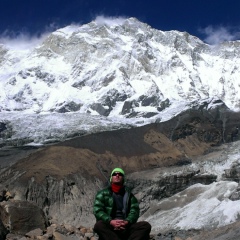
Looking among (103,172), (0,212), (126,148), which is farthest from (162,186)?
(0,212)

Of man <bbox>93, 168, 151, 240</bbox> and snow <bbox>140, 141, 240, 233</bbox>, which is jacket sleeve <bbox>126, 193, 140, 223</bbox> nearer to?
man <bbox>93, 168, 151, 240</bbox>

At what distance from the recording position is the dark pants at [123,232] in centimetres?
902

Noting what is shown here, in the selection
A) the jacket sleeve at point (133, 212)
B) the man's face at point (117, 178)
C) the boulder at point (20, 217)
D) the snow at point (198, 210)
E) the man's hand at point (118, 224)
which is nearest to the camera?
the man's hand at point (118, 224)

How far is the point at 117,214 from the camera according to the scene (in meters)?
9.29

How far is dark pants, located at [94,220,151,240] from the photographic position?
9.02 meters

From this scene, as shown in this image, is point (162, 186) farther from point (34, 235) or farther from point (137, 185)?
point (34, 235)

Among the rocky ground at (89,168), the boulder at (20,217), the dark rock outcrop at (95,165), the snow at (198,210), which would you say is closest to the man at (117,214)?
the boulder at (20,217)

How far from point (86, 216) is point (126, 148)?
25.1 meters

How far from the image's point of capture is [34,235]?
15.2m

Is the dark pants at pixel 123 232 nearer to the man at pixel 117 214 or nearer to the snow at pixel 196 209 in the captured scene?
the man at pixel 117 214

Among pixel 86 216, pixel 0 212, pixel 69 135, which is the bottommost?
pixel 86 216

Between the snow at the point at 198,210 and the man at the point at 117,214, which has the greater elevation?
the man at the point at 117,214

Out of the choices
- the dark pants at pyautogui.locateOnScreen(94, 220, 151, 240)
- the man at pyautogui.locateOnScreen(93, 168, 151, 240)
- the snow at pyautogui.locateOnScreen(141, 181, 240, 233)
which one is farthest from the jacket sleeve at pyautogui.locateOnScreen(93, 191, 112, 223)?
the snow at pyautogui.locateOnScreen(141, 181, 240, 233)

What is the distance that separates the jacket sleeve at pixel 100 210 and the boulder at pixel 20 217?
832 centimetres
